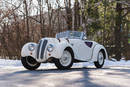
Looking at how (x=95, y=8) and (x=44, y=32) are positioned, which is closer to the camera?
(x=95, y=8)

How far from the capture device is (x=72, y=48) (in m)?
9.43

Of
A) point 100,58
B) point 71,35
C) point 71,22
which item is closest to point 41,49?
point 71,35

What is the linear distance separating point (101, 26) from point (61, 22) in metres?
6.06

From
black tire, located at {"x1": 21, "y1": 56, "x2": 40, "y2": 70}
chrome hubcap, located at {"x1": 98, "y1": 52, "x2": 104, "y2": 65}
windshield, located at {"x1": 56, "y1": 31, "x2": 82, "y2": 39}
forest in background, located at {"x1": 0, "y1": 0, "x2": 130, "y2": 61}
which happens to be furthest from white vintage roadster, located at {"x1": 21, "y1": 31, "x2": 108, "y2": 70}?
forest in background, located at {"x1": 0, "y1": 0, "x2": 130, "y2": 61}

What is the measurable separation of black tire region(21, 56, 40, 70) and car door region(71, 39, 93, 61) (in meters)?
1.56

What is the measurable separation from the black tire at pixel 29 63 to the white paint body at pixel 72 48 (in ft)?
0.71

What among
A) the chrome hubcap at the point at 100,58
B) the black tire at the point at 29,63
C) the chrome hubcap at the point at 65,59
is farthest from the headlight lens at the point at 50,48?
the chrome hubcap at the point at 100,58

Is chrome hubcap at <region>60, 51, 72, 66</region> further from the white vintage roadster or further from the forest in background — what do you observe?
the forest in background

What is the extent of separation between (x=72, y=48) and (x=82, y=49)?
1007 mm

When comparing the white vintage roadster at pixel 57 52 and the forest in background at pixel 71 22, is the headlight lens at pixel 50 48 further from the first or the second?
the forest in background at pixel 71 22

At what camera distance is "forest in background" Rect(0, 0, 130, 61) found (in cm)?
2252

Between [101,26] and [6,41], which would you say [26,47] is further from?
[6,41]

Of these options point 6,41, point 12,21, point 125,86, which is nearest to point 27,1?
point 12,21

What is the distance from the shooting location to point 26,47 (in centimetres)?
931
